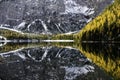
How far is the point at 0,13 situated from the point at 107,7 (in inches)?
1095

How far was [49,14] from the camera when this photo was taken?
337ft

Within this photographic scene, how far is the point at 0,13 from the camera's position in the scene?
4008 inches

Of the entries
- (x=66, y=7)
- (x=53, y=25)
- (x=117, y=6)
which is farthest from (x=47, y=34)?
(x=117, y=6)

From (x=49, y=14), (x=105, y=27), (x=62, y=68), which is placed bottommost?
(x=49, y=14)

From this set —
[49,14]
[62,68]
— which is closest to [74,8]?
[49,14]

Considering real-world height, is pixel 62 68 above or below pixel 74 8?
above

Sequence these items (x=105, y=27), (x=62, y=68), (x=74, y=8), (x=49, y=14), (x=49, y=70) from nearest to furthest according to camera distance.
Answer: (x=49, y=70), (x=62, y=68), (x=105, y=27), (x=49, y=14), (x=74, y=8)

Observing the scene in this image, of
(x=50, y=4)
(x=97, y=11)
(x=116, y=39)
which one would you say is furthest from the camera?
(x=50, y=4)

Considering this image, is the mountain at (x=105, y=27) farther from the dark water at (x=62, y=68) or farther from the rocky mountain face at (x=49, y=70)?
the rocky mountain face at (x=49, y=70)

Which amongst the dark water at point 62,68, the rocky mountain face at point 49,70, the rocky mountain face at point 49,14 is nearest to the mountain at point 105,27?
the rocky mountain face at point 49,14

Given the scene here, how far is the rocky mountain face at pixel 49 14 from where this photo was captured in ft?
323

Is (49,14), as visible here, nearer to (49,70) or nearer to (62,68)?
(62,68)

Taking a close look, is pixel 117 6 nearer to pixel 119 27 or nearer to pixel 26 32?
pixel 119 27

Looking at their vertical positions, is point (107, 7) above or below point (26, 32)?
above
